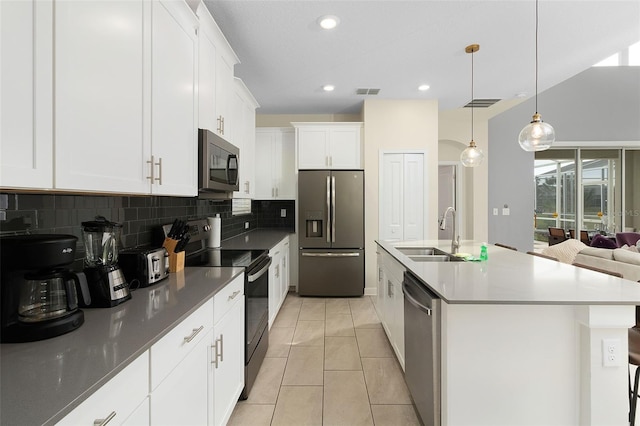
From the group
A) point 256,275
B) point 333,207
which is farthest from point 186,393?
A: point 333,207

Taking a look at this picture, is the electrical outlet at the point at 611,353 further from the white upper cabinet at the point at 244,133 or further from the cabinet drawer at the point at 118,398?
the white upper cabinet at the point at 244,133

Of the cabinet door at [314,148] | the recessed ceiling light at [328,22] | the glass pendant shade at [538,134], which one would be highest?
the recessed ceiling light at [328,22]

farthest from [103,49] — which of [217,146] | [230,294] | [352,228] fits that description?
[352,228]

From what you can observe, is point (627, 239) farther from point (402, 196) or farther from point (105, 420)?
point (105, 420)

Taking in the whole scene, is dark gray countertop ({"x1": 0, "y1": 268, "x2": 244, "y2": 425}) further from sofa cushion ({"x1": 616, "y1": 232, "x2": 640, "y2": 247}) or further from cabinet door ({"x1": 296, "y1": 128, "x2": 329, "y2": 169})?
sofa cushion ({"x1": 616, "y1": 232, "x2": 640, "y2": 247})

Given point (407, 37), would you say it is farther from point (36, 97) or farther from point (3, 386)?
point (3, 386)

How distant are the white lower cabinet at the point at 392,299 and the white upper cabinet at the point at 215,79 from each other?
70.6 inches

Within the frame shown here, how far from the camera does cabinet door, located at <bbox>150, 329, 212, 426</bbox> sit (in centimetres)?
104

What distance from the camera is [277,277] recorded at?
139 inches

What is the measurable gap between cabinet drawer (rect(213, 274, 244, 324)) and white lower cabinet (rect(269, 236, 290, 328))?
3.60ft

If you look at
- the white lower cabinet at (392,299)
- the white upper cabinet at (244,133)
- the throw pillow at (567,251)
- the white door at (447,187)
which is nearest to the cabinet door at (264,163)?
the white upper cabinet at (244,133)

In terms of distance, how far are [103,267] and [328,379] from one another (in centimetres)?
178

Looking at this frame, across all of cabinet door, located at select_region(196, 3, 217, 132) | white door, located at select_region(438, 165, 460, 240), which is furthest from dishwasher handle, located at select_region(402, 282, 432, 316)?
white door, located at select_region(438, 165, 460, 240)

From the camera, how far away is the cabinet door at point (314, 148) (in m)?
4.51
